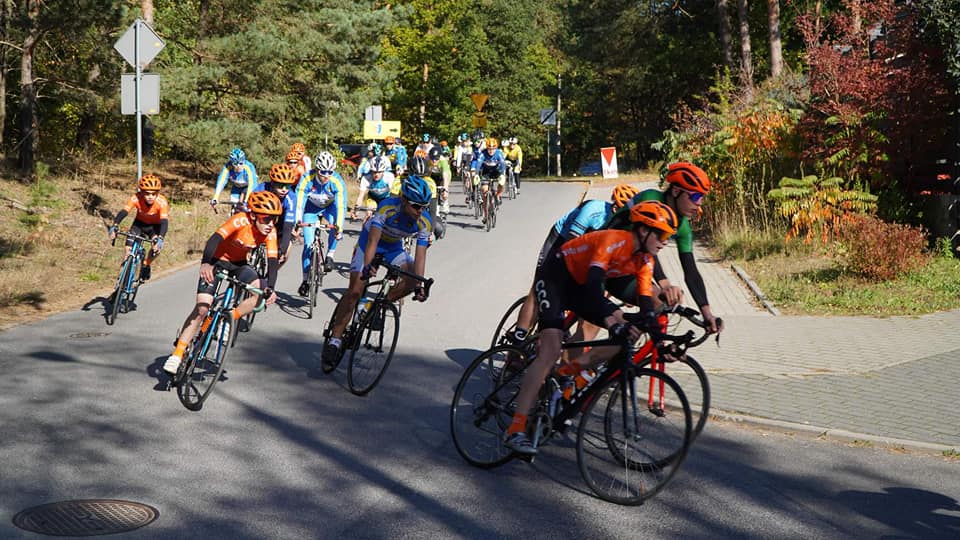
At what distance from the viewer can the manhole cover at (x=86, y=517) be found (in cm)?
550

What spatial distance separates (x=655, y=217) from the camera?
620cm

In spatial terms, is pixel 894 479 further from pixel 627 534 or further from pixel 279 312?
pixel 279 312

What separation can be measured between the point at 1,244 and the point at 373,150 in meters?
6.87

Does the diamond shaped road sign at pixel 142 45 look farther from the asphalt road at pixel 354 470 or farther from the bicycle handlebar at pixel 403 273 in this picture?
the bicycle handlebar at pixel 403 273

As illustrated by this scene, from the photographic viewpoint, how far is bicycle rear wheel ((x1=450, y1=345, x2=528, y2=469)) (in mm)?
6879

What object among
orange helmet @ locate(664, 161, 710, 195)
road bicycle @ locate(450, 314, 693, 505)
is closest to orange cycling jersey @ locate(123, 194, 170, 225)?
road bicycle @ locate(450, 314, 693, 505)

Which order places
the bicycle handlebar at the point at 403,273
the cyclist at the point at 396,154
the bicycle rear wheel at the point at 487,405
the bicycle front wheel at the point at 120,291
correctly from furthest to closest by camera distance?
the cyclist at the point at 396,154
the bicycle front wheel at the point at 120,291
the bicycle handlebar at the point at 403,273
the bicycle rear wheel at the point at 487,405

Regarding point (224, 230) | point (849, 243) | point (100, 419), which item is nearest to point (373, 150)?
point (849, 243)

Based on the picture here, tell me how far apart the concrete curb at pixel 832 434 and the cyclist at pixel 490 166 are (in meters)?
17.8

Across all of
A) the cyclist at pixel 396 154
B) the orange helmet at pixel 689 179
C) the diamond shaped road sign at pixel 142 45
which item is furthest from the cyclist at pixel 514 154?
the orange helmet at pixel 689 179

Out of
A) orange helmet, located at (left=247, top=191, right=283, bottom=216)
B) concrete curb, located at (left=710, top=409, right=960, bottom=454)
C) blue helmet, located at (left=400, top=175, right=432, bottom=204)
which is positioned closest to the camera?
concrete curb, located at (left=710, top=409, right=960, bottom=454)

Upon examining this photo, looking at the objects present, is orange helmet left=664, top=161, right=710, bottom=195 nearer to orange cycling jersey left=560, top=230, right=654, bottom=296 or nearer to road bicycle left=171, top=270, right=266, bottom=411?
orange cycling jersey left=560, top=230, right=654, bottom=296

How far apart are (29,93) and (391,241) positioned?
18904 mm

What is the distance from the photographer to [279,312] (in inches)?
527
